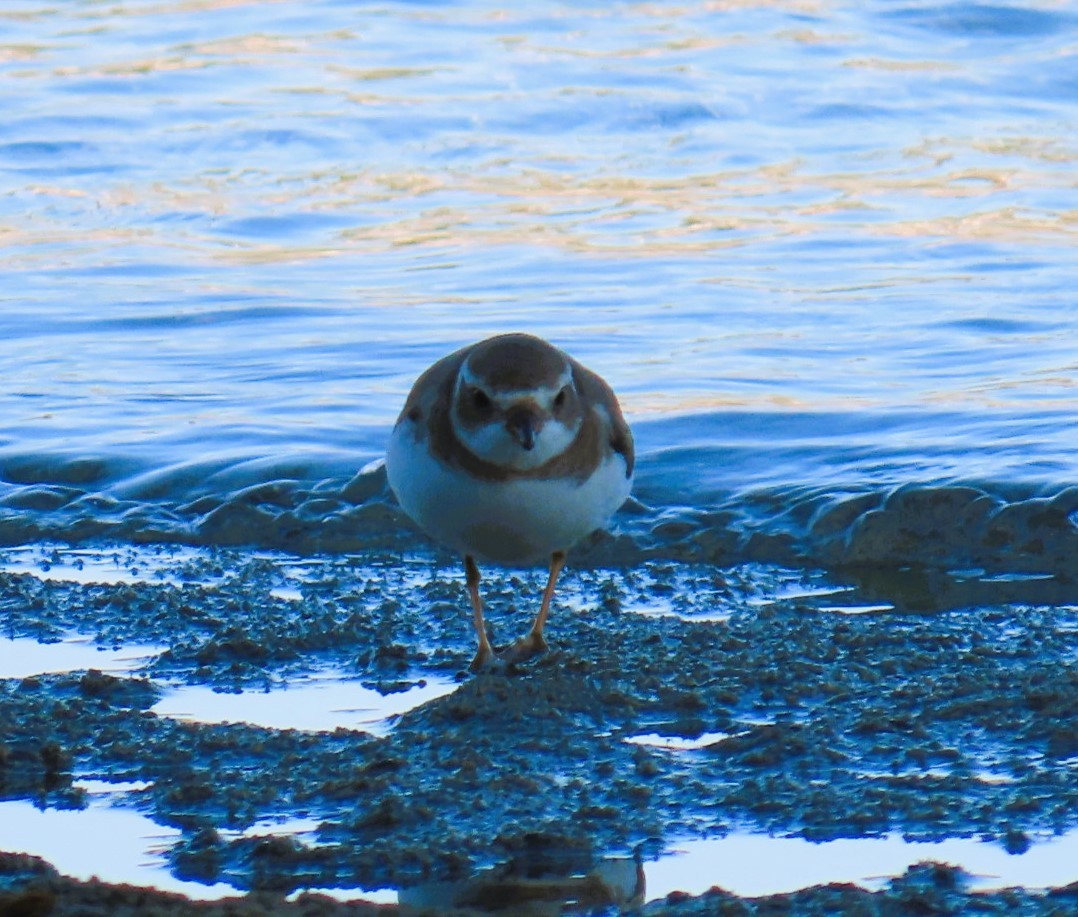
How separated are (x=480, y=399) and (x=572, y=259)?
677 cm

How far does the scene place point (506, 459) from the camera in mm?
5121

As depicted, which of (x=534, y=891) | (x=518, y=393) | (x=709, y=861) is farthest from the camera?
(x=518, y=393)

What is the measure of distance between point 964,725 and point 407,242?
26.7 ft

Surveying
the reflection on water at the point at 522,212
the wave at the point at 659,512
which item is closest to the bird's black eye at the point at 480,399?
the wave at the point at 659,512

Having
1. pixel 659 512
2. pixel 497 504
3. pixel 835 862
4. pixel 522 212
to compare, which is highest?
pixel 522 212

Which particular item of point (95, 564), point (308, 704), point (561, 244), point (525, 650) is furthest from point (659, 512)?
point (561, 244)

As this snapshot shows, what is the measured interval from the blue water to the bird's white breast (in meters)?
1.59

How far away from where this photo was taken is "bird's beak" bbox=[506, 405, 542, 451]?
4.97m

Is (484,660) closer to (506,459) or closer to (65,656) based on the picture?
(506,459)

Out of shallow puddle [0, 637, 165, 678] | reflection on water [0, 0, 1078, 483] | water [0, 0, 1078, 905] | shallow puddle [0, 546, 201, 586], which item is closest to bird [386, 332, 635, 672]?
shallow puddle [0, 637, 165, 678]

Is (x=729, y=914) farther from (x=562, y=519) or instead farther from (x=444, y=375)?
(x=444, y=375)

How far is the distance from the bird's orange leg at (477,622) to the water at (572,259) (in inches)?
41.1

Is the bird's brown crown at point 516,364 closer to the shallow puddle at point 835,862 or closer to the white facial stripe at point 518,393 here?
the white facial stripe at point 518,393

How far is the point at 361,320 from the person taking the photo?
34.7ft
